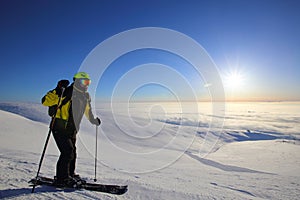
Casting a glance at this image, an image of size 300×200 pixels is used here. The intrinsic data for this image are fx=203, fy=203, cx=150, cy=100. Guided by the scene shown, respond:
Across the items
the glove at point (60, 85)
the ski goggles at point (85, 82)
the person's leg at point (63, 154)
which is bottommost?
the person's leg at point (63, 154)

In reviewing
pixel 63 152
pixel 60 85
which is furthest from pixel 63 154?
pixel 60 85

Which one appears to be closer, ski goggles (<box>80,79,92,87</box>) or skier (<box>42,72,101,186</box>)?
skier (<box>42,72,101,186</box>)

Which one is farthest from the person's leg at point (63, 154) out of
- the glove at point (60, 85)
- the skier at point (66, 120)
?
the glove at point (60, 85)

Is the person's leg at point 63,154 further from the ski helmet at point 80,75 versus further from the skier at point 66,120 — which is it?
the ski helmet at point 80,75

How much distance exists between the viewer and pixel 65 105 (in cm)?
378

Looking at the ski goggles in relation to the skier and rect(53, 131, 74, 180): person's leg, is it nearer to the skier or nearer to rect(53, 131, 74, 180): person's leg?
the skier

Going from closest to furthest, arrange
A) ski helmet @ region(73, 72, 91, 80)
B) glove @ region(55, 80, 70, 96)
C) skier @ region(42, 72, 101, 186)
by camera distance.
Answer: glove @ region(55, 80, 70, 96), skier @ region(42, 72, 101, 186), ski helmet @ region(73, 72, 91, 80)

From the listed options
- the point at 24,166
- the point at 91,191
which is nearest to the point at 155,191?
the point at 91,191

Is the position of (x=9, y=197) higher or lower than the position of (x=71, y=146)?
lower

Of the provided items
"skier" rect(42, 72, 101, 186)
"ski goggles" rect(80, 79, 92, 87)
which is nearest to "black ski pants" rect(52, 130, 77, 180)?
"skier" rect(42, 72, 101, 186)

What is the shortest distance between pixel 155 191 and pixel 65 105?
99.9 inches

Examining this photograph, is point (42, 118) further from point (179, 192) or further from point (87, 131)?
point (179, 192)

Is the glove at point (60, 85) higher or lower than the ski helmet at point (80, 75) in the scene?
lower

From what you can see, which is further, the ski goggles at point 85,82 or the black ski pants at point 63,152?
the ski goggles at point 85,82
